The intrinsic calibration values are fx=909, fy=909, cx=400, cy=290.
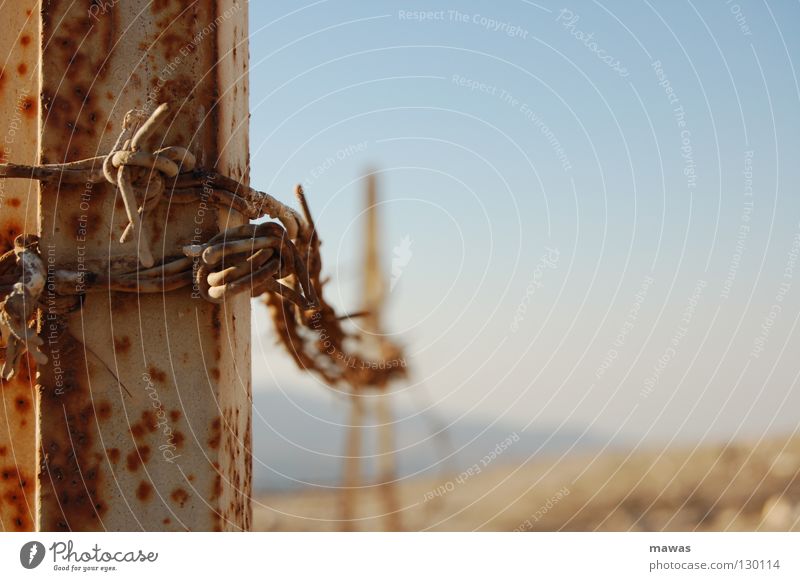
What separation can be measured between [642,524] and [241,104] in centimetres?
262

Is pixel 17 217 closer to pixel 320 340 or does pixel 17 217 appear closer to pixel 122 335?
pixel 122 335

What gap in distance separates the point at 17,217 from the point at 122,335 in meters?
0.25

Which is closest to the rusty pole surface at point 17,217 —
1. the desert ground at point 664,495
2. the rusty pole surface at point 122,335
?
the rusty pole surface at point 122,335

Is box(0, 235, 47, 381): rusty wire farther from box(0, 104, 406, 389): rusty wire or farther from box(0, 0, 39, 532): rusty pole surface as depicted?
box(0, 0, 39, 532): rusty pole surface

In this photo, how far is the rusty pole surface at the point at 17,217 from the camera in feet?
4.17

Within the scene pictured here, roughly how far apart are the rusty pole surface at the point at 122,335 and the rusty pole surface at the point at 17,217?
95 mm

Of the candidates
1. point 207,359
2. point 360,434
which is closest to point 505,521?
point 360,434

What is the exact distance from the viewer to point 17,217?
126 cm

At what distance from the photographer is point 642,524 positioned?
11.1 ft

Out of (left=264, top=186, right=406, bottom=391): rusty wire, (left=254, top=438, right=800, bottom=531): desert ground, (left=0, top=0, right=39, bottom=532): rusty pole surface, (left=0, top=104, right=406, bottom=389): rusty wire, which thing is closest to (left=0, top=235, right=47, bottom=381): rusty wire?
(left=0, top=104, right=406, bottom=389): rusty wire

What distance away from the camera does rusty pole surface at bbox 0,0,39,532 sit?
4.17 feet

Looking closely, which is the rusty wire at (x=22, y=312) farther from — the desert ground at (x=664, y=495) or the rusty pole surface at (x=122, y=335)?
the desert ground at (x=664, y=495)

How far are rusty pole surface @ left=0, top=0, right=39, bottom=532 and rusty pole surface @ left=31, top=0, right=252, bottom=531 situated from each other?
0.10m

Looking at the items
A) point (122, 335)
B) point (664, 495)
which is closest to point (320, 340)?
point (122, 335)
